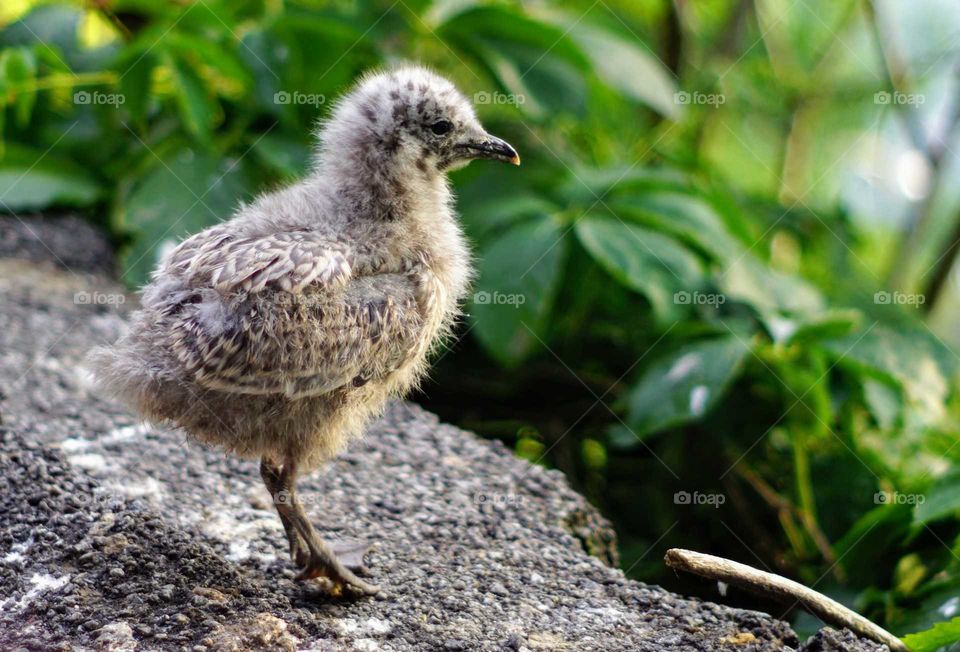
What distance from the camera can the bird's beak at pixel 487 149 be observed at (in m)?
3.30

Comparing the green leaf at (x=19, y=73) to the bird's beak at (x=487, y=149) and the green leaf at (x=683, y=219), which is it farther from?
the green leaf at (x=683, y=219)

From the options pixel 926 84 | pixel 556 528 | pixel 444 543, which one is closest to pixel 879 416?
pixel 556 528

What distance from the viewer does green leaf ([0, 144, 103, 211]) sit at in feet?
16.6

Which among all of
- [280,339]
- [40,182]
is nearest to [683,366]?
[280,339]

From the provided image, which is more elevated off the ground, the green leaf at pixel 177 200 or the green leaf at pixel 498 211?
the green leaf at pixel 498 211

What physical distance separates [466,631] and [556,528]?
31.6 inches

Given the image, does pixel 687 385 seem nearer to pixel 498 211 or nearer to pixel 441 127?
pixel 498 211
